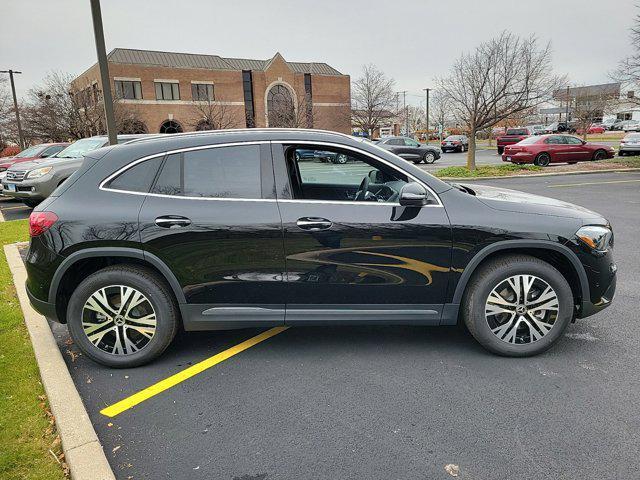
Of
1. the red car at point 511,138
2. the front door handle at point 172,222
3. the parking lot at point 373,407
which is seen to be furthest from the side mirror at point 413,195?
the red car at point 511,138

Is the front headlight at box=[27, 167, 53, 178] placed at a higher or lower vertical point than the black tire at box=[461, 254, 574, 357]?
higher

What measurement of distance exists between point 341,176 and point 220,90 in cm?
5286

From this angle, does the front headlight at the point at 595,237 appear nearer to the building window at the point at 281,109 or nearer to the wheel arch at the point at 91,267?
the wheel arch at the point at 91,267

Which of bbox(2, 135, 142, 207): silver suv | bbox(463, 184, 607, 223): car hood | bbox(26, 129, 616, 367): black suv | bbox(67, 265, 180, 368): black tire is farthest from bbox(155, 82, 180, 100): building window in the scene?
bbox(463, 184, 607, 223): car hood

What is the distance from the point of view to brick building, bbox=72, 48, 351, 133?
4741 cm

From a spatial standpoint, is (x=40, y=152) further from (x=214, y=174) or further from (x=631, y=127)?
(x=631, y=127)

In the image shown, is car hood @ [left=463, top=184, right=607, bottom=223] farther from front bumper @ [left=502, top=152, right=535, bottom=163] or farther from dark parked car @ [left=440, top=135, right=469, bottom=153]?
dark parked car @ [left=440, top=135, right=469, bottom=153]

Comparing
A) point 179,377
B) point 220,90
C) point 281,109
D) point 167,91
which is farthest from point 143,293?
Answer: point 220,90

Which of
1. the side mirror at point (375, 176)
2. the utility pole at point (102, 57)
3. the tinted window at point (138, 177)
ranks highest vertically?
the utility pole at point (102, 57)

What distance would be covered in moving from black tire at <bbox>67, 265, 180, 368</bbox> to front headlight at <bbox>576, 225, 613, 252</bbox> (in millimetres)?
3242

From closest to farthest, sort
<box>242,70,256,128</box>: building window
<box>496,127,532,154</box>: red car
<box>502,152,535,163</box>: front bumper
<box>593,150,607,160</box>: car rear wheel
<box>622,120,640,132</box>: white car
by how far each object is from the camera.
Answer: <box>502,152,535,163</box>: front bumper → <box>593,150,607,160</box>: car rear wheel → <box>496,127,532,154</box>: red car → <box>622,120,640,132</box>: white car → <box>242,70,256,128</box>: building window

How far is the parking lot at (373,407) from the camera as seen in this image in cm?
254

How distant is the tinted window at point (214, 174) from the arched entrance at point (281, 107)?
118 ft

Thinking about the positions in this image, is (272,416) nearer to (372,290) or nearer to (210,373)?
(210,373)
